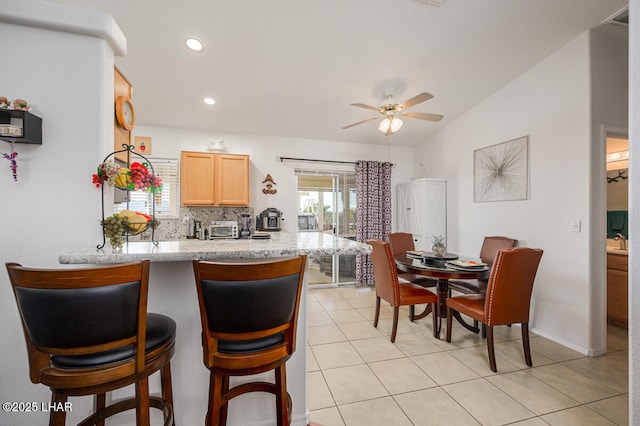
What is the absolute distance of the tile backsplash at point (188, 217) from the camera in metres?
4.13

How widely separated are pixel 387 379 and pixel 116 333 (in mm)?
2003

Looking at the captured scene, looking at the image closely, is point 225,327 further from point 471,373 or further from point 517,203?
point 517,203

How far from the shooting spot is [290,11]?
2.30 m

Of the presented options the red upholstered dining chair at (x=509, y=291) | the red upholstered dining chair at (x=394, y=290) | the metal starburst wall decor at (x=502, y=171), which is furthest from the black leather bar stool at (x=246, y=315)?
→ the metal starburst wall decor at (x=502, y=171)

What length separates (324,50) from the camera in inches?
108

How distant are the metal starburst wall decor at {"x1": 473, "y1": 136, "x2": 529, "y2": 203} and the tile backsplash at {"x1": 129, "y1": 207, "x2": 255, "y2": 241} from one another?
11.5 ft

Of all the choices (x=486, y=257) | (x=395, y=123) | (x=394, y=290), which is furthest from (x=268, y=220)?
(x=486, y=257)

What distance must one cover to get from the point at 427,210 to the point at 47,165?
4398 mm

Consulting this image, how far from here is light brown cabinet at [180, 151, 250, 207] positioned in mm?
3910

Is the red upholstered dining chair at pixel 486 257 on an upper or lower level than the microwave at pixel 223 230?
lower

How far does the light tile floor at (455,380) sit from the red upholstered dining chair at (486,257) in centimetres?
48

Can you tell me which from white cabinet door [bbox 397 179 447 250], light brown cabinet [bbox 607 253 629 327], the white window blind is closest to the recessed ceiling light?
the white window blind

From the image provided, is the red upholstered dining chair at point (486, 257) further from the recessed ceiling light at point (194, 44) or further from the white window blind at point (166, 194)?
the white window blind at point (166, 194)

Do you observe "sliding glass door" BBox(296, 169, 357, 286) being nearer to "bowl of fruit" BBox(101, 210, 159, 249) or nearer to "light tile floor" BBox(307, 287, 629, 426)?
"light tile floor" BBox(307, 287, 629, 426)
